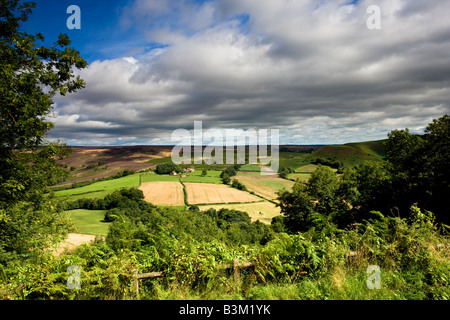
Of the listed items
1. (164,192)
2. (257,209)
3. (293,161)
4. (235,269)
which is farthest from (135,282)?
(293,161)

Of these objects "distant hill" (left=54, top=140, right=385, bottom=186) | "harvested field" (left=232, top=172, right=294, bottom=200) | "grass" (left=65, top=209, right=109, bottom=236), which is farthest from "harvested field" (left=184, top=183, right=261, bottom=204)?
"distant hill" (left=54, top=140, right=385, bottom=186)

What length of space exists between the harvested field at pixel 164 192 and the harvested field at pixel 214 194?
316 cm

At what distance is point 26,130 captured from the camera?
28.9 feet

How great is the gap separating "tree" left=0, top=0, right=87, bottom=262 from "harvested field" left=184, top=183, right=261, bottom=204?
5296cm

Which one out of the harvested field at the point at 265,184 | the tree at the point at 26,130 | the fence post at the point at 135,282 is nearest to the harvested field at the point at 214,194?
the harvested field at the point at 265,184

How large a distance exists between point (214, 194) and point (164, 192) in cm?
1682

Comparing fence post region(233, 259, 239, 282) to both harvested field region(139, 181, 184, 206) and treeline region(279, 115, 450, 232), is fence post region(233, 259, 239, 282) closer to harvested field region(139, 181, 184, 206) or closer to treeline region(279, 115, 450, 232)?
treeline region(279, 115, 450, 232)

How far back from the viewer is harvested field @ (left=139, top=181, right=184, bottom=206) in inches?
2511

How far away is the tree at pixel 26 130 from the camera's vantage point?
882cm

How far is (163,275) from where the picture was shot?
488 centimetres

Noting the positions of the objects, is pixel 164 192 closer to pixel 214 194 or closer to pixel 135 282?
pixel 214 194

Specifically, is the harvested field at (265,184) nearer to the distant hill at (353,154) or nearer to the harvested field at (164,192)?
the harvested field at (164,192)

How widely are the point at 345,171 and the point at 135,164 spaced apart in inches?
5041
